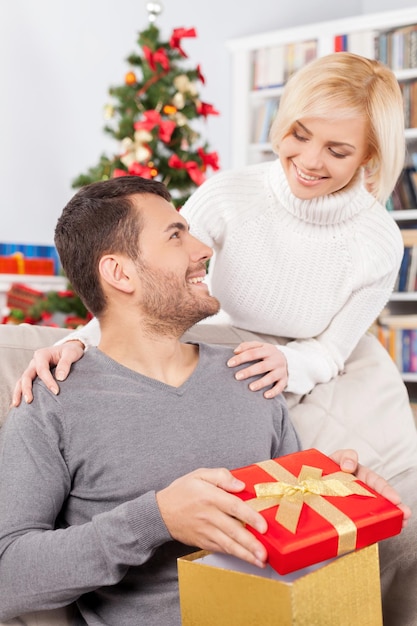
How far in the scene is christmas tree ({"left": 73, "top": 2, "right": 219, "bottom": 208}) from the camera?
343 centimetres

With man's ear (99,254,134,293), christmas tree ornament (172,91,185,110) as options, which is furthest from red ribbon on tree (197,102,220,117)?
man's ear (99,254,134,293)

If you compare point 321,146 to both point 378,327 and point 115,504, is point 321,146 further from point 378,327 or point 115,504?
point 378,327

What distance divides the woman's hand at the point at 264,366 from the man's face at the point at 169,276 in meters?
0.13

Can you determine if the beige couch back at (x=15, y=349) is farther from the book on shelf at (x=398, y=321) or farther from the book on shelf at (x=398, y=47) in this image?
the book on shelf at (x=398, y=47)

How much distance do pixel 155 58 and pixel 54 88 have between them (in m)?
0.73

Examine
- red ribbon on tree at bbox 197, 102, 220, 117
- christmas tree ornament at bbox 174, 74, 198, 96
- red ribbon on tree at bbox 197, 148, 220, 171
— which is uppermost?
christmas tree ornament at bbox 174, 74, 198, 96

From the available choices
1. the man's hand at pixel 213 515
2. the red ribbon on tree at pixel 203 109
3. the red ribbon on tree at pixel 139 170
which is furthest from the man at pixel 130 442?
the red ribbon on tree at pixel 203 109

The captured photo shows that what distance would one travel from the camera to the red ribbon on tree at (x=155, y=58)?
11.3 feet

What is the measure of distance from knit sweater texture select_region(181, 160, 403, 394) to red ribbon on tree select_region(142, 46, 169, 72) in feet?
5.92

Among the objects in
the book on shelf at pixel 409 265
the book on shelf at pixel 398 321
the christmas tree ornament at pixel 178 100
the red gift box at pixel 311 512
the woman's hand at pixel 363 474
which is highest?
the christmas tree ornament at pixel 178 100

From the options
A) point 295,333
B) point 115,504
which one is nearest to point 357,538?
point 115,504

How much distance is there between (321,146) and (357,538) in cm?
92

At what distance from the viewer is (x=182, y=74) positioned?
138 inches

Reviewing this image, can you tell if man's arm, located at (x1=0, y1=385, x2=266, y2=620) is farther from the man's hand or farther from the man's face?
the man's face
